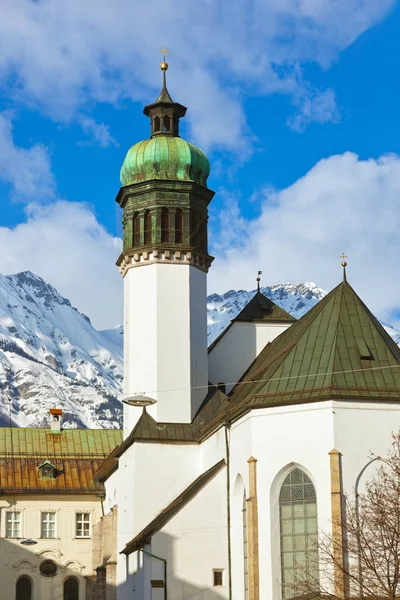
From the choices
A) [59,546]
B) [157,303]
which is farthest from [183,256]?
[59,546]

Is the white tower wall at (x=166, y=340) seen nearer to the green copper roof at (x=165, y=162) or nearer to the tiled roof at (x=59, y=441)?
the green copper roof at (x=165, y=162)

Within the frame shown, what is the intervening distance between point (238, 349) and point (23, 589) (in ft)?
66.2

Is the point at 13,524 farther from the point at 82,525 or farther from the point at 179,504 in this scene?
the point at 179,504

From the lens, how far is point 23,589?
70875mm

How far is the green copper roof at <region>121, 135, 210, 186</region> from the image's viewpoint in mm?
59344

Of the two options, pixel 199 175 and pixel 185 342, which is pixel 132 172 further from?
pixel 185 342

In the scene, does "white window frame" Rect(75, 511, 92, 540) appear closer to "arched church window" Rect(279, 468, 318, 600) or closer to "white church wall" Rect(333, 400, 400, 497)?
"arched church window" Rect(279, 468, 318, 600)

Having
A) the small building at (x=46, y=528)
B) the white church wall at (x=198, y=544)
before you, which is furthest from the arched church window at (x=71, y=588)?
the white church wall at (x=198, y=544)

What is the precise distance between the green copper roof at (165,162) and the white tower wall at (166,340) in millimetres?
4248

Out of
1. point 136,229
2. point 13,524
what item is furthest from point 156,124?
point 13,524

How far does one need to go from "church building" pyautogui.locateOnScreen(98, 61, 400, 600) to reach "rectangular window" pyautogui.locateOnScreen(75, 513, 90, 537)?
4678 millimetres

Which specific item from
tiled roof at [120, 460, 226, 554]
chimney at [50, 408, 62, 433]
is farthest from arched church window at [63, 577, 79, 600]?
tiled roof at [120, 460, 226, 554]

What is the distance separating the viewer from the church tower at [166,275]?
57.8 meters

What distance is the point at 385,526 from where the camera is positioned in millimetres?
39469
